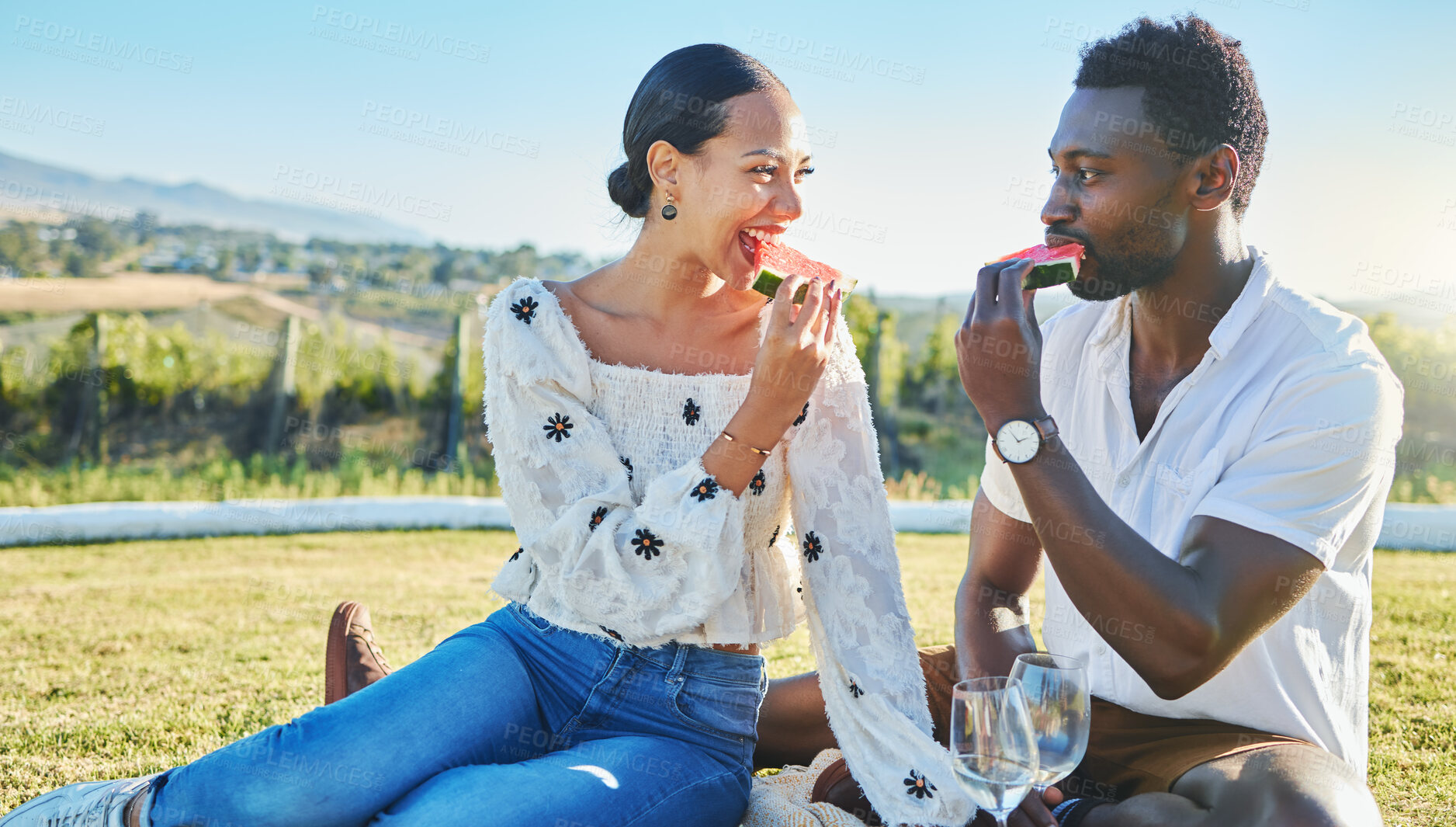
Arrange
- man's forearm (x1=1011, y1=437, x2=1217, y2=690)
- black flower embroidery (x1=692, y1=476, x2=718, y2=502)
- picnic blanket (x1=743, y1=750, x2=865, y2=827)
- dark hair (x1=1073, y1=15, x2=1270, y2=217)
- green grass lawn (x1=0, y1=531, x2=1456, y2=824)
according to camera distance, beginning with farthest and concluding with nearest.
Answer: green grass lawn (x1=0, y1=531, x2=1456, y2=824)
picnic blanket (x1=743, y1=750, x2=865, y2=827)
dark hair (x1=1073, y1=15, x2=1270, y2=217)
black flower embroidery (x1=692, y1=476, x2=718, y2=502)
man's forearm (x1=1011, y1=437, x2=1217, y2=690)

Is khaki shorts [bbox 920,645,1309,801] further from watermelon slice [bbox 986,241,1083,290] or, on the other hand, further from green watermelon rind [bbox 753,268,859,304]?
green watermelon rind [bbox 753,268,859,304]

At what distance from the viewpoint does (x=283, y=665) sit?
5.64m

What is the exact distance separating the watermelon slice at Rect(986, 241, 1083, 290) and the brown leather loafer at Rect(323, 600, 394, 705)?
8.95ft

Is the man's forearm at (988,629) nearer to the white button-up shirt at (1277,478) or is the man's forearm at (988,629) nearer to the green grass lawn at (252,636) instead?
the white button-up shirt at (1277,478)

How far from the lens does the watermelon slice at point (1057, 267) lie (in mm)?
3162

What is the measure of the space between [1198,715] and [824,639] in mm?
1090

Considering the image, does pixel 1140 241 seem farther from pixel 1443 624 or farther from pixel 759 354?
pixel 1443 624

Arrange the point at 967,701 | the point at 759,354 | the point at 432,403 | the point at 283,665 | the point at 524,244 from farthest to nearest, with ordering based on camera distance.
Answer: the point at 524,244
the point at 432,403
the point at 283,665
the point at 759,354
the point at 967,701

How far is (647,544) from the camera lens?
9.96 ft

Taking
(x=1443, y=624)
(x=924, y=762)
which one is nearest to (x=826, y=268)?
(x=924, y=762)

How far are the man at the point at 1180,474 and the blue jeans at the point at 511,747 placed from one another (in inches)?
25.7

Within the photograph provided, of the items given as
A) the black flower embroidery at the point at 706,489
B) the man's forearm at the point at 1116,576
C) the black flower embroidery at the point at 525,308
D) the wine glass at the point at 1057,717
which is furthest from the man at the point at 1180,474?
the black flower embroidery at the point at 525,308

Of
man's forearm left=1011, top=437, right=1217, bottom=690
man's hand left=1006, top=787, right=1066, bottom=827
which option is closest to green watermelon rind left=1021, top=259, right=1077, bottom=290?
man's forearm left=1011, top=437, right=1217, bottom=690

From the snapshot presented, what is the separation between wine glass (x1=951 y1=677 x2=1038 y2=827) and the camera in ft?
6.81
